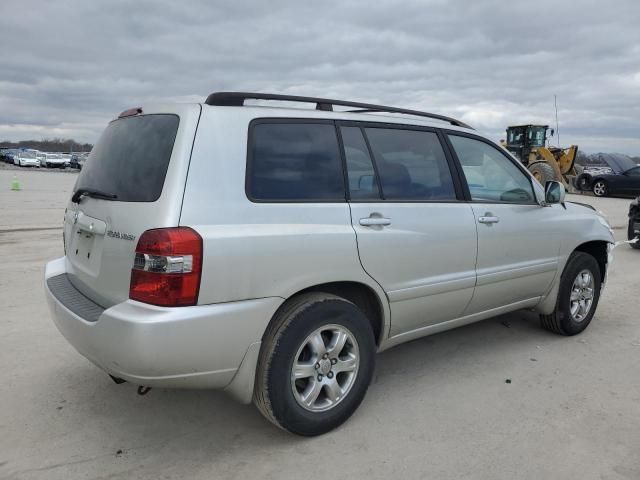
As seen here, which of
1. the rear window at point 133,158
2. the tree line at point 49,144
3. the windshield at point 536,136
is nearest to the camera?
the rear window at point 133,158

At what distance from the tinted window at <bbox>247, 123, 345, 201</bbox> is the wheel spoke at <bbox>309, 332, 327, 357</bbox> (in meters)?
0.73

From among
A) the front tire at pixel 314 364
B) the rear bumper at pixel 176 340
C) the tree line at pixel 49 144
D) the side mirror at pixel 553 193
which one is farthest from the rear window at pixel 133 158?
the tree line at pixel 49 144

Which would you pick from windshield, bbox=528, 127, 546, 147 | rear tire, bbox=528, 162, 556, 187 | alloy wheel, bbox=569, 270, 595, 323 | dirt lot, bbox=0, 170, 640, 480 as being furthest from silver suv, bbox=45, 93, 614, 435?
windshield, bbox=528, 127, 546, 147

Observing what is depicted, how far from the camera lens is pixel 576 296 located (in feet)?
15.2

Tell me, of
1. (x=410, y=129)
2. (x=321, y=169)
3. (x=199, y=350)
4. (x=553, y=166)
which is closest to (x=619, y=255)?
(x=410, y=129)

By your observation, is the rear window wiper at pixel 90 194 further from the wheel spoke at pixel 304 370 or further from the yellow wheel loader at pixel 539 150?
the yellow wheel loader at pixel 539 150

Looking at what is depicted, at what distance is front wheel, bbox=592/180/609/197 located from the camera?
2242 cm

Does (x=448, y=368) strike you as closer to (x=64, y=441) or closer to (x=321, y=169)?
(x=321, y=169)

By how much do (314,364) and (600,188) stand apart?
75.7 feet

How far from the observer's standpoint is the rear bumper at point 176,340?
2.38 m

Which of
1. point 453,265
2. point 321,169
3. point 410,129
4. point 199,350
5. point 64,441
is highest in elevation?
point 410,129

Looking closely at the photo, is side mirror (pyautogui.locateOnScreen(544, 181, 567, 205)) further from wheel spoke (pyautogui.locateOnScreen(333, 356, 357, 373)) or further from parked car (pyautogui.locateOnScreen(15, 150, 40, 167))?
parked car (pyautogui.locateOnScreen(15, 150, 40, 167))

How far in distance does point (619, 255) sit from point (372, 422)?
7.26 metres

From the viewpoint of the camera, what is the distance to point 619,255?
876 centimetres
